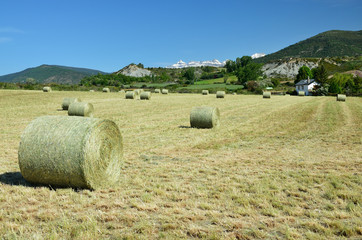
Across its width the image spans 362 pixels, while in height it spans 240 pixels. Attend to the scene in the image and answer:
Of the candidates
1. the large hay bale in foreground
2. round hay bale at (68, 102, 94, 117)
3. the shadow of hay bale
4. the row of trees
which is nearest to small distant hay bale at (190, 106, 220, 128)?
round hay bale at (68, 102, 94, 117)

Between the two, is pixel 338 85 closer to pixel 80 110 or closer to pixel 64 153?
pixel 80 110

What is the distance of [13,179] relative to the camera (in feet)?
25.6

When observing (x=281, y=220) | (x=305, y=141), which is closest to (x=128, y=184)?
(x=281, y=220)

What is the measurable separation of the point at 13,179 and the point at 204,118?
11.8 m

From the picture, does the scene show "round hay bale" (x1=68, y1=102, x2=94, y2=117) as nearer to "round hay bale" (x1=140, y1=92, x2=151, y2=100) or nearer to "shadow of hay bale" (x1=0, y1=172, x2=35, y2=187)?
"shadow of hay bale" (x1=0, y1=172, x2=35, y2=187)

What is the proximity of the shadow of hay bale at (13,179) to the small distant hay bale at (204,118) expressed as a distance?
37.2ft

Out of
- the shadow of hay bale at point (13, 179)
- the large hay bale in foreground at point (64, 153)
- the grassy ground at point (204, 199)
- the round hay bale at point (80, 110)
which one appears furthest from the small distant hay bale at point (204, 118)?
the shadow of hay bale at point (13, 179)

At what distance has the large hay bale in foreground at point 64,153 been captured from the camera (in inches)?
265

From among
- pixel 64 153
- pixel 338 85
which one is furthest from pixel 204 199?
pixel 338 85

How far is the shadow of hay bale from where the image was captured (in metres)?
7.44

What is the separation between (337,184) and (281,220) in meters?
2.97

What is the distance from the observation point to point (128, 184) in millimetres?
7621

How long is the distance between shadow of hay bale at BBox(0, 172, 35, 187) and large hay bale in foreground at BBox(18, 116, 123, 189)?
0.42 metres

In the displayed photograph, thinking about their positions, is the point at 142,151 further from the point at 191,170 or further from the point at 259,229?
the point at 259,229
